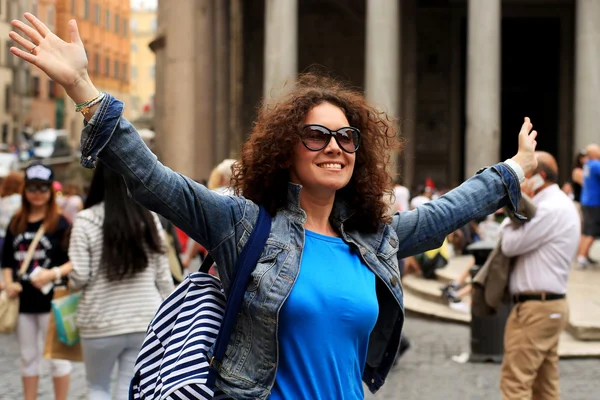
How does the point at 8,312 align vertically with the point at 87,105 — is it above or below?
below

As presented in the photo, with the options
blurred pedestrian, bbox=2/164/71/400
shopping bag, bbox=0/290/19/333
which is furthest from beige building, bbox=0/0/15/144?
blurred pedestrian, bbox=2/164/71/400

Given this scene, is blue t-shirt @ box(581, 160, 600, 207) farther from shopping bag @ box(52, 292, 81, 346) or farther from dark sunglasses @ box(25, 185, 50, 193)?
shopping bag @ box(52, 292, 81, 346)

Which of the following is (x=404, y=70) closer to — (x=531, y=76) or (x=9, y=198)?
(x=531, y=76)

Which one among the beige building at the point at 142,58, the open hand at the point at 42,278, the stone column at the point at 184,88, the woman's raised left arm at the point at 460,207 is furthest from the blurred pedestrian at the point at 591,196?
the beige building at the point at 142,58

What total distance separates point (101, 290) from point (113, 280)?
9cm

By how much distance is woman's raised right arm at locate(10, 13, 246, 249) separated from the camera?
2684mm

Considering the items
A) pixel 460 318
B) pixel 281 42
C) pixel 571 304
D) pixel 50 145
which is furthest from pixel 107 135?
pixel 50 145

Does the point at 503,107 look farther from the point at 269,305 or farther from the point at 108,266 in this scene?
the point at 269,305

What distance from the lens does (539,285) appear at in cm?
653

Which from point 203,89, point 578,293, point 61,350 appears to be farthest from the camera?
point 203,89

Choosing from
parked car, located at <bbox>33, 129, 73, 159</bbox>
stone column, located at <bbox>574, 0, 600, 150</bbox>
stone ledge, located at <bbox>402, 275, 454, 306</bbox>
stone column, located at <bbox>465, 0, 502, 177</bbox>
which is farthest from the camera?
parked car, located at <bbox>33, 129, 73, 159</bbox>

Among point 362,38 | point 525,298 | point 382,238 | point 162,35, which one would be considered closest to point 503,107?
point 362,38

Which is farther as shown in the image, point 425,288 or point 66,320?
point 425,288

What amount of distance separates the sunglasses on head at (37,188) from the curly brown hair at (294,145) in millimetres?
4204
